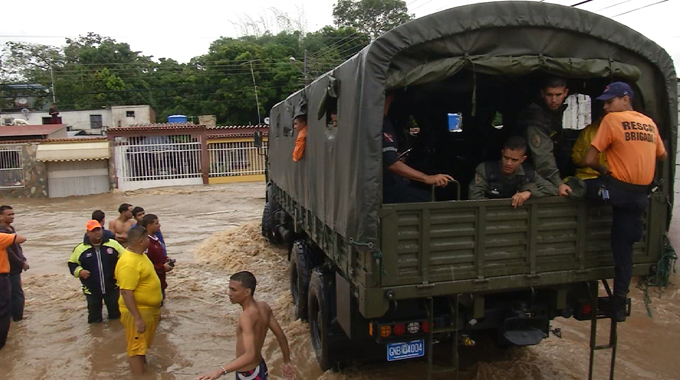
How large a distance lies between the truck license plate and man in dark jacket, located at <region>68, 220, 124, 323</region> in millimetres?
3849

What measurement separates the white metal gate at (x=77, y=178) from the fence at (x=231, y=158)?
14.3 feet

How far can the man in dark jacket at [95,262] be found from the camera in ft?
19.7

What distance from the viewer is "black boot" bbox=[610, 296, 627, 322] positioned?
388 centimetres

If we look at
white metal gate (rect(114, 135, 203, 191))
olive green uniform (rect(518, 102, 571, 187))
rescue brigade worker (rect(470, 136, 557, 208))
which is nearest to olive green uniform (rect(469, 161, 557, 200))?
rescue brigade worker (rect(470, 136, 557, 208))

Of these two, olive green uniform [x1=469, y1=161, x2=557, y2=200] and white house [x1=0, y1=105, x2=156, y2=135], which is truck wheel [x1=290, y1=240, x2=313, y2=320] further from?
white house [x1=0, y1=105, x2=156, y2=135]

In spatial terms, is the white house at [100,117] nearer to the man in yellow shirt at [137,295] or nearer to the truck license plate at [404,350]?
the man in yellow shirt at [137,295]

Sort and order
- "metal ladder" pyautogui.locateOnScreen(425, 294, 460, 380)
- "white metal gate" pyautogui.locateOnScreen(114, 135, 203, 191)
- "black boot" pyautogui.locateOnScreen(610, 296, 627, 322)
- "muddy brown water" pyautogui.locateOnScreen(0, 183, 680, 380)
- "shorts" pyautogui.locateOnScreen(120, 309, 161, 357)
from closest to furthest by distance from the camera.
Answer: "metal ladder" pyautogui.locateOnScreen(425, 294, 460, 380) < "black boot" pyautogui.locateOnScreen(610, 296, 627, 322) < "shorts" pyautogui.locateOnScreen(120, 309, 161, 357) < "muddy brown water" pyautogui.locateOnScreen(0, 183, 680, 380) < "white metal gate" pyautogui.locateOnScreen(114, 135, 203, 191)

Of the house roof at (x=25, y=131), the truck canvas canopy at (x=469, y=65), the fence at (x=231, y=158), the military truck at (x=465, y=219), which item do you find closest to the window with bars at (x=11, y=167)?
the house roof at (x=25, y=131)

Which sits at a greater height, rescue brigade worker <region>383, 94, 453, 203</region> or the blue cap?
the blue cap

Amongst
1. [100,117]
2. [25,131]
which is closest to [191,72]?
[100,117]

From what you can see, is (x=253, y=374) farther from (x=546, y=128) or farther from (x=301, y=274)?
(x=546, y=128)

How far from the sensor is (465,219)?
357 centimetres

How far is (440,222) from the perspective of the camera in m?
3.50

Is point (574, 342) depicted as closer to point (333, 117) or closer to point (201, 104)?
point (333, 117)
